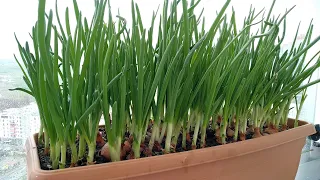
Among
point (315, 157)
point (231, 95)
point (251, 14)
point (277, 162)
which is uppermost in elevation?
point (251, 14)

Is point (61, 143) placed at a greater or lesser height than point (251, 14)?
lesser

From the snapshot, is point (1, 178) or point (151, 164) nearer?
point (151, 164)

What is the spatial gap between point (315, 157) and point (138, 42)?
0.79 meters

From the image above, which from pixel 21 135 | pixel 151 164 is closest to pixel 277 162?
pixel 151 164

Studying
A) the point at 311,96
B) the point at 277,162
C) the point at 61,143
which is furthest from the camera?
the point at 311,96

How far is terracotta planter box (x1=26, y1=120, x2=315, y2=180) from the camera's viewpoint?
0.26 metres

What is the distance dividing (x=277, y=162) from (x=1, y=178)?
503 mm

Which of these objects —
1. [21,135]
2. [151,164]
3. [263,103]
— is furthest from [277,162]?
[21,135]

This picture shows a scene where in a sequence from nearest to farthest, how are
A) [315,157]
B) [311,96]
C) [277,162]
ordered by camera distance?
1. [277,162]
2. [315,157]
3. [311,96]

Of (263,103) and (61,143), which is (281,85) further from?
(61,143)

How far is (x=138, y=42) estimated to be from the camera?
0.30 m

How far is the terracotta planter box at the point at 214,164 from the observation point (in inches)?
10.1

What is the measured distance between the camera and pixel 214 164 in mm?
342

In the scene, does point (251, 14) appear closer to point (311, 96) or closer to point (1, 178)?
point (1, 178)
